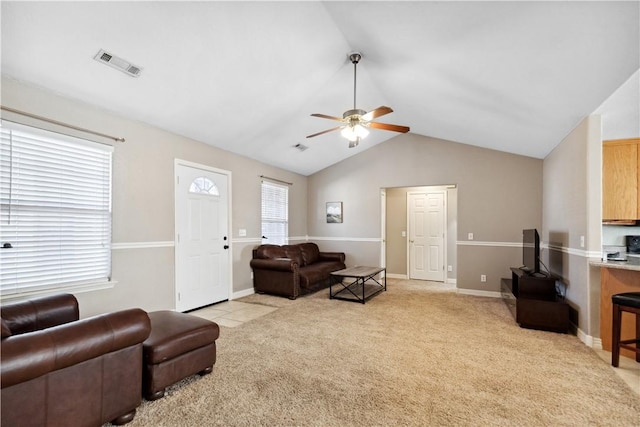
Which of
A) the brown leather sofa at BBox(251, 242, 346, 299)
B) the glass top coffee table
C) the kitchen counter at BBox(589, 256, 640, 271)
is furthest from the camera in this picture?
the brown leather sofa at BBox(251, 242, 346, 299)

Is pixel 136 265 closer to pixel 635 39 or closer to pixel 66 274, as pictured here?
pixel 66 274

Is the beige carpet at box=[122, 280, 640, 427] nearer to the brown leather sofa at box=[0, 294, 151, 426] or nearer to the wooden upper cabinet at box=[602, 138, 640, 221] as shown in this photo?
the brown leather sofa at box=[0, 294, 151, 426]

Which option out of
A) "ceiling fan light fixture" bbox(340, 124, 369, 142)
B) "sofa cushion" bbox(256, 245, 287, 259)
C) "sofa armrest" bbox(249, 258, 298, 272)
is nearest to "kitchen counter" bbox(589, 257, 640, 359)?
"ceiling fan light fixture" bbox(340, 124, 369, 142)

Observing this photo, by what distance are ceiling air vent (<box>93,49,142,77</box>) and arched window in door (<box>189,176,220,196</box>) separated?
1.75 m

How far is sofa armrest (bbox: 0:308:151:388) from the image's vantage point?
1412 millimetres

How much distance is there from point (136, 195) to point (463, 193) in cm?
533

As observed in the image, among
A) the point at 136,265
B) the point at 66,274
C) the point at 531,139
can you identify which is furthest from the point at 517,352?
the point at 66,274

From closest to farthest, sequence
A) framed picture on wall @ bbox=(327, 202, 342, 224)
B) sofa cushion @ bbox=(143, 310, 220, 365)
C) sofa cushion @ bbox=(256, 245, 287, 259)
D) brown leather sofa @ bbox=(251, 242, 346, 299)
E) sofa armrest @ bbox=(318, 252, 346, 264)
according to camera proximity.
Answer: sofa cushion @ bbox=(143, 310, 220, 365) → brown leather sofa @ bbox=(251, 242, 346, 299) → sofa cushion @ bbox=(256, 245, 287, 259) → sofa armrest @ bbox=(318, 252, 346, 264) → framed picture on wall @ bbox=(327, 202, 342, 224)

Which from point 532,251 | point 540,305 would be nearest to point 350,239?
point 532,251

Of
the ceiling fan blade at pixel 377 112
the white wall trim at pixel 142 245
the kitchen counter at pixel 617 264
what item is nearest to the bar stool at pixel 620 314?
the kitchen counter at pixel 617 264

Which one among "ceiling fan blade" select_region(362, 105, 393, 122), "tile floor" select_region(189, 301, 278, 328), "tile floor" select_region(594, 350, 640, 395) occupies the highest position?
"ceiling fan blade" select_region(362, 105, 393, 122)

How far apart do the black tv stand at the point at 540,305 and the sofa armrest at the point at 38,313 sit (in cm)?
461

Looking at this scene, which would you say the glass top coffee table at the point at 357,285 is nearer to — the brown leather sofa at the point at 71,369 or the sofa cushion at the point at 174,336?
the sofa cushion at the point at 174,336

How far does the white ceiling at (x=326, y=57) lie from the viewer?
2.17 meters
